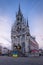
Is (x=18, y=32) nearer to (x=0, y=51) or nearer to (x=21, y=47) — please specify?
(x=21, y=47)

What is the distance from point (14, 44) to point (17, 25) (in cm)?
1451

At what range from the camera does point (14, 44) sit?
376ft

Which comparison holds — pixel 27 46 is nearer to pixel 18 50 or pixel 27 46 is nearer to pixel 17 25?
pixel 18 50

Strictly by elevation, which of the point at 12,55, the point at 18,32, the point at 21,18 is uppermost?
the point at 21,18

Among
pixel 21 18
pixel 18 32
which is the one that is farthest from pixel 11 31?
pixel 21 18

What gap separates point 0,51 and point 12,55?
71.3 feet

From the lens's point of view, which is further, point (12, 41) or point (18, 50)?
point (12, 41)

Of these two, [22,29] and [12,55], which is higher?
[22,29]

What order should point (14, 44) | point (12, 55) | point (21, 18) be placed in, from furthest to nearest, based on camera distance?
point (21, 18)
point (14, 44)
point (12, 55)

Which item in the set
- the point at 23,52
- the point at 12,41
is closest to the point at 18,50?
the point at 23,52

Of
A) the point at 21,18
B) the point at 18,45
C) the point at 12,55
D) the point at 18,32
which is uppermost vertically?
the point at 21,18

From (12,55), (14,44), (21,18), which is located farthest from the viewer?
(21,18)

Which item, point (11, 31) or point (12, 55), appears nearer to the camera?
point (12, 55)

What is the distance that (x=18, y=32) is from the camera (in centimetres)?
11669
